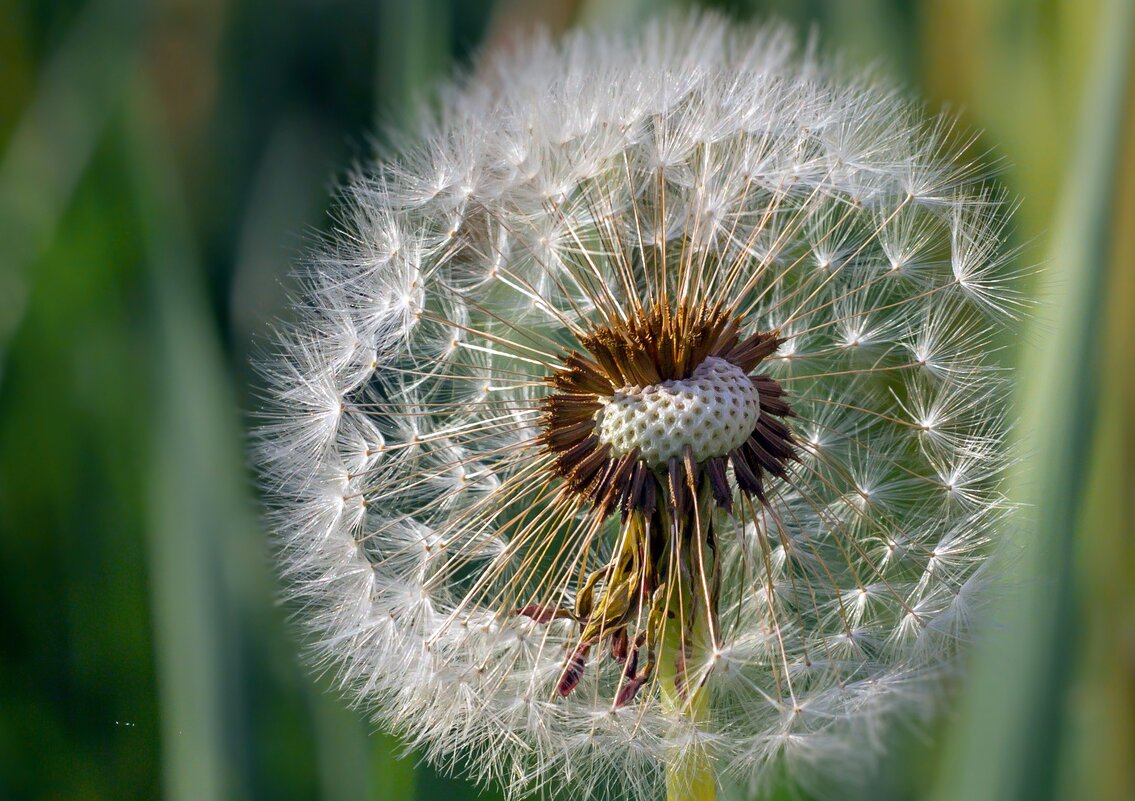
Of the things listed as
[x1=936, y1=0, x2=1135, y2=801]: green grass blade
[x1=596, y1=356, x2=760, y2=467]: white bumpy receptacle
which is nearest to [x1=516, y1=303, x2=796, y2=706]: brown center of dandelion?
[x1=596, y1=356, x2=760, y2=467]: white bumpy receptacle

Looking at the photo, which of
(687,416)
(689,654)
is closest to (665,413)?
(687,416)

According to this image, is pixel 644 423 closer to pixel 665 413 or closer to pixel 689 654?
pixel 665 413

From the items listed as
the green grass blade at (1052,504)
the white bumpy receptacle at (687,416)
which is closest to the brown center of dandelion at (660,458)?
the white bumpy receptacle at (687,416)

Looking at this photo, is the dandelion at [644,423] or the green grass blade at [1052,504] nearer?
the green grass blade at [1052,504]

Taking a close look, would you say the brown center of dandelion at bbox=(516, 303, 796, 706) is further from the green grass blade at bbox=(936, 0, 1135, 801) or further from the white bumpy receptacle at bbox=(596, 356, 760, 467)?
the green grass blade at bbox=(936, 0, 1135, 801)

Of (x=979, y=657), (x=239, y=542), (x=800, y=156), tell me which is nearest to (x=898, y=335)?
(x=800, y=156)

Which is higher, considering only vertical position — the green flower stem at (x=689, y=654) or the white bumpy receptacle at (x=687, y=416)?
the white bumpy receptacle at (x=687, y=416)

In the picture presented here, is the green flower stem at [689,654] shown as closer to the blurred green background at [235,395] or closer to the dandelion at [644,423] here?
the dandelion at [644,423]
